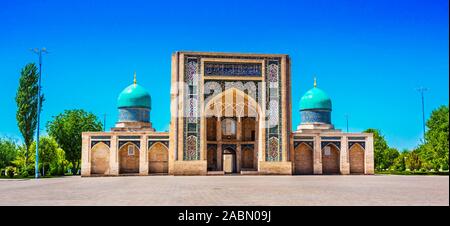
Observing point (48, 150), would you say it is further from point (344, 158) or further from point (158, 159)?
point (344, 158)

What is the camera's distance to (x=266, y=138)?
30219 millimetres

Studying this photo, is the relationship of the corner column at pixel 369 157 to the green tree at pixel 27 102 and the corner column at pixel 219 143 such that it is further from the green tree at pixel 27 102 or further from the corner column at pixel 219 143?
the green tree at pixel 27 102

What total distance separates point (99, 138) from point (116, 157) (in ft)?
4.97

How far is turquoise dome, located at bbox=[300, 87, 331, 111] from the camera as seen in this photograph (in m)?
35.8

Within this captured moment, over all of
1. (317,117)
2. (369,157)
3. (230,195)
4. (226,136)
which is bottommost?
(230,195)

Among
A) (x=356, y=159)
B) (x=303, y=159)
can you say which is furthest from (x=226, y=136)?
(x=356, y=159)

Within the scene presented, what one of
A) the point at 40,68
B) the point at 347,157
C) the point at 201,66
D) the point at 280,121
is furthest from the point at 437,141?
the point at 40,68

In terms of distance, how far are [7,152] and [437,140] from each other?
126ft

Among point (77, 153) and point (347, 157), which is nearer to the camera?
point (347, 157)

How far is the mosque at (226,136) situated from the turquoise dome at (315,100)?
4.31m

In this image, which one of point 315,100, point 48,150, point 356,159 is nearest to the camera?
point 356,159

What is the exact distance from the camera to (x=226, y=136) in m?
32.6
